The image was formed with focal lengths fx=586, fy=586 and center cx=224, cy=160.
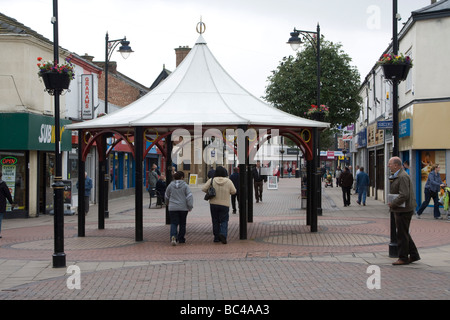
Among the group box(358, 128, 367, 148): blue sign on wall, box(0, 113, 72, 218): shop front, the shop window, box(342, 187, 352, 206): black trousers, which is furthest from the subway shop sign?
box(358, 128, 367, 148): blue sign on wall

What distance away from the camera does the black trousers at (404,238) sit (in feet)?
34.1

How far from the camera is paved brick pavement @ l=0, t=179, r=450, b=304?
8281mm

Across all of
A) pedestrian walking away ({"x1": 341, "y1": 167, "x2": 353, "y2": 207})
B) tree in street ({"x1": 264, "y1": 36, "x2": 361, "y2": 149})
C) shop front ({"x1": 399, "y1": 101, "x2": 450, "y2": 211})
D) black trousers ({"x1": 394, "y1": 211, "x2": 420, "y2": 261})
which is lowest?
black trousers ({"x1": 394, "y1": 211, "x2": 420, "y2": 261})

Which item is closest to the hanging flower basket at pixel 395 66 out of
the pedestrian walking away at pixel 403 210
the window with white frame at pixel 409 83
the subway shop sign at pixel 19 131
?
the pedestrian walking away at pixel 403 210

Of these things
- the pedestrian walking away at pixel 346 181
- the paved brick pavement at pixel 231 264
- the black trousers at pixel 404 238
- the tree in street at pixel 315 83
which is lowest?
the paved brick pavement at pixel 231 264

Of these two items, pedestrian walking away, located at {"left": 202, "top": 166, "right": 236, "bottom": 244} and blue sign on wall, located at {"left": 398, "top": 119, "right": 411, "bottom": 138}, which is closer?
pedestrian walking away, located at {"left": 202, "top": 166, "right": 236, "bottom": 244}

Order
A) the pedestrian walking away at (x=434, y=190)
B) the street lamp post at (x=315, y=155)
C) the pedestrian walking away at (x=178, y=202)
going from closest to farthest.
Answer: the pedestrian walking away at (x=178, y=202) → the street lamp post at (x=315, y=155) → the pedestrian walking away at (x=434, y=190)

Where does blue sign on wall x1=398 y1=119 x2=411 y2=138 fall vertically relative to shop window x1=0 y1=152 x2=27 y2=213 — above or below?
above

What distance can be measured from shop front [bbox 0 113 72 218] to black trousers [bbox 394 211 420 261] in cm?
1488

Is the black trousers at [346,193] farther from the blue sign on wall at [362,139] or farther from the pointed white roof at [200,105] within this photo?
the blue sign on wall at [362,139]

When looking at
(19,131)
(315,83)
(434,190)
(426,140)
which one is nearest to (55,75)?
(19,131)

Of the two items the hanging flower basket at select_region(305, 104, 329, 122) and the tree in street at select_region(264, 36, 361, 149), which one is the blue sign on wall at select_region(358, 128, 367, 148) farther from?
the hanging flower basket at select_region(305, 104, 329, 122)

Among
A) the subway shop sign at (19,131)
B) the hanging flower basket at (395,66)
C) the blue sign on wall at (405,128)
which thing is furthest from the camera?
the blue sign on wall at (405,128)
